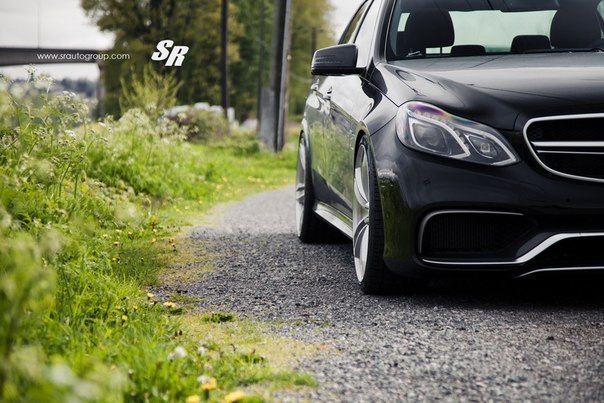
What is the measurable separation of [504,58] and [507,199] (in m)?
1.17

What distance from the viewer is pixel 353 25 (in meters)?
7.25

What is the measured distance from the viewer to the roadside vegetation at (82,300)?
2.77m

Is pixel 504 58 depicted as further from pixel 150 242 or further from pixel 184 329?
pixel 150 242

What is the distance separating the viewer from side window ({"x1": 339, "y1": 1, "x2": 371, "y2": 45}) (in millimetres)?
6840

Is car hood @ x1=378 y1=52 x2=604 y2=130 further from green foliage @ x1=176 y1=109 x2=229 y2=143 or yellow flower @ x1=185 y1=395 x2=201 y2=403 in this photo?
green foliage @ x1=176 y1=109 x2=229 y2=143

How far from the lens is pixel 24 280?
266 centimetres

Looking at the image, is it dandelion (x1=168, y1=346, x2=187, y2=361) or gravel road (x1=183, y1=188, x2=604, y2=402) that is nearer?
dandelion (x1=168, y1=346, x2=187, y2=361)

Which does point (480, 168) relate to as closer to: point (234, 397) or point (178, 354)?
point (178, 354)

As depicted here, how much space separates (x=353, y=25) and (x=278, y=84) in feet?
55.1

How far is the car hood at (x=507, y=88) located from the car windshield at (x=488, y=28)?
1.55 feet

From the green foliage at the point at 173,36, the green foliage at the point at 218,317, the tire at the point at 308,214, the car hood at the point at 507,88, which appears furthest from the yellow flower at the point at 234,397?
the green foliage at the point at 173,36

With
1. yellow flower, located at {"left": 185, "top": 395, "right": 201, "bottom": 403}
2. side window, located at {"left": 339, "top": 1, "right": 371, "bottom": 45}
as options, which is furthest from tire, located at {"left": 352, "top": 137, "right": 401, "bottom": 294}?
yellow flower, located at {"left": 185, "top": 395, "right": 201, "bottom": 403}

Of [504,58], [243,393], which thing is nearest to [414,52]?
[504,58]

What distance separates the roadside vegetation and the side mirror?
127 cm
